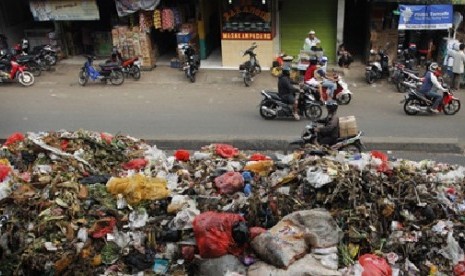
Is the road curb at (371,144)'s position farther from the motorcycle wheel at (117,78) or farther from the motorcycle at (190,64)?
the motorcycle wheel at (117,78)

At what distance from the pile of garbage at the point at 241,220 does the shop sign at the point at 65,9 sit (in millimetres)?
9802

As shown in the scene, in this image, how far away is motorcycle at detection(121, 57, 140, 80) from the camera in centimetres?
1511

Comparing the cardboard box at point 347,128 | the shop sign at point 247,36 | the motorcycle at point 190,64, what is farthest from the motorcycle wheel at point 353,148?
the shop sign at point 247,36

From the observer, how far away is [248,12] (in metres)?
15.2

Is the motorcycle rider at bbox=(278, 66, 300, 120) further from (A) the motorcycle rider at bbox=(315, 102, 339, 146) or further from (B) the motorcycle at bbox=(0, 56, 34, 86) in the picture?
(B) the motorcycle at bbox=(0, 56, 34, 86)

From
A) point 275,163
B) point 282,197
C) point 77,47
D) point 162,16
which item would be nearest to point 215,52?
point 162,16

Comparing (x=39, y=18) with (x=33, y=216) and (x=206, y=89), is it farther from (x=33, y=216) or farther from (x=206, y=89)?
(x=33, y=216)

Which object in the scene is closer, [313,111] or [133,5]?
[313,111]

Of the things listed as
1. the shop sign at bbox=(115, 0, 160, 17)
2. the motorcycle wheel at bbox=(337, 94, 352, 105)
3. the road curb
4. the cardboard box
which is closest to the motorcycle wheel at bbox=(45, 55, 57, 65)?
the shop sign at bbox=(115, 0, 160, 17)

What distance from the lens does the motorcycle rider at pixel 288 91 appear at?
11.3 metres

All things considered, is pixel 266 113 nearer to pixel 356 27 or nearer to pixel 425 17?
pixel 425 17

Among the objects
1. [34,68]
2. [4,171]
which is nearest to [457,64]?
[4,171]

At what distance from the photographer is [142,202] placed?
21.5 feet

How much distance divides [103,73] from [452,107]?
31.7 feet
